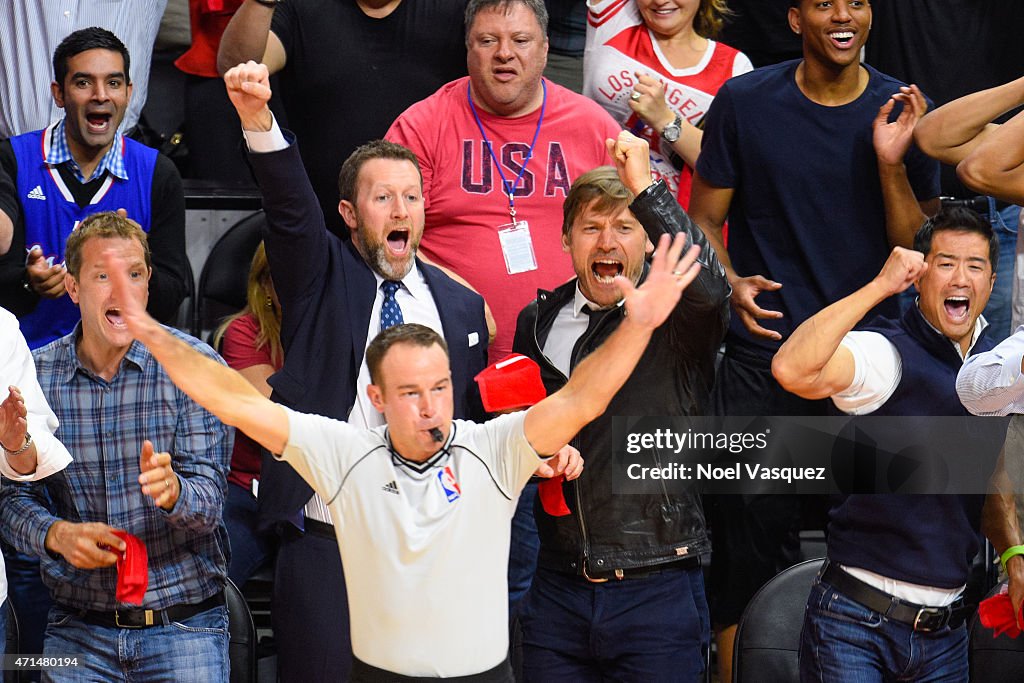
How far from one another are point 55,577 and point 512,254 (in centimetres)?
172

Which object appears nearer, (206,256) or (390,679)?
(390,679)

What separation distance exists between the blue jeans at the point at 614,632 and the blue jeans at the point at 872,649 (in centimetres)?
33

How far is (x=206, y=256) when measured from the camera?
5.52 m

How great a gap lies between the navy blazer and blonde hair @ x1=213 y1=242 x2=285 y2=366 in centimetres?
72

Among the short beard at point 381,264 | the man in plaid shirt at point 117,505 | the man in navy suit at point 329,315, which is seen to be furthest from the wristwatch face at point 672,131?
the man in plaid shirt at point 117,505

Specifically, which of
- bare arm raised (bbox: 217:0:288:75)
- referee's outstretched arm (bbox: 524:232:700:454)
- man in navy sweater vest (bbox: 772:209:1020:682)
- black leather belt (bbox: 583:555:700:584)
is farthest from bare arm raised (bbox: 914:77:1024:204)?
bare arm raised (bbox: 217:0:288:75)

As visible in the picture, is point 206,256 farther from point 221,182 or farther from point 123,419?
point 123,419

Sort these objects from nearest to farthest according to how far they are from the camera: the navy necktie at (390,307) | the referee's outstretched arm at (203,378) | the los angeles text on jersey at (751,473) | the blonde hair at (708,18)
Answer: the referee's outstretched arm at (203,378) < the navy necktie at (390,307) < the los angeles text on jersey at (751,473) < the blonde hair at (708,18)

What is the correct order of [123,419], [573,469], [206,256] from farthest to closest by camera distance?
1. [206,256]
2. [123,419]
3. [573,469]

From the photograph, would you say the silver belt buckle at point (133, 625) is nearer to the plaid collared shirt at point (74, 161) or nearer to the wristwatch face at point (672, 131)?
the plaid collared shirt at point (74, 161)

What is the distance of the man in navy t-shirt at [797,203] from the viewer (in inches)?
177

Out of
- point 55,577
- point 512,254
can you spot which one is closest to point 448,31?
point 512,254

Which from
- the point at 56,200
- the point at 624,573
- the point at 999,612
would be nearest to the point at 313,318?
the point at 624,573

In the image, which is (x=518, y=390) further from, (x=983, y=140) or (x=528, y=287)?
(x=983, y=140)
